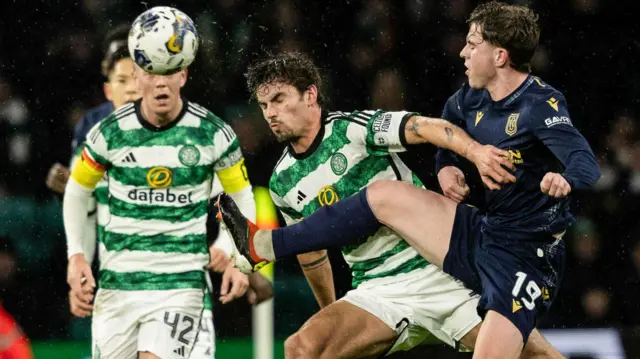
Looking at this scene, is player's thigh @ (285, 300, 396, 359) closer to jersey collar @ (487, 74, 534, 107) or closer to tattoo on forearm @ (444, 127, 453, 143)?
tattoo on forearm @ (444, 127, 453, 143)

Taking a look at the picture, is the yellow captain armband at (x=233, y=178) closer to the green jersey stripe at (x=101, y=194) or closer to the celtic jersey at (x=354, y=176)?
the celtic jersey at (x=354, y=176)

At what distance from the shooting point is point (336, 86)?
7.96m

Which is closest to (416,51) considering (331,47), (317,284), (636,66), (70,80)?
(331,47)

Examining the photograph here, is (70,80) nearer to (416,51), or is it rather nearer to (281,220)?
(281,220)

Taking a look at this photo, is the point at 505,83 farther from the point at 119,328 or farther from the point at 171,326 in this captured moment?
the point at 119,328

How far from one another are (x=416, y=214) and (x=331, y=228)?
13.8 inches

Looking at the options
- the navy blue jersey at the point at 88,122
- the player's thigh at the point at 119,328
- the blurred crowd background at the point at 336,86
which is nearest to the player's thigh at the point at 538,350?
the player's thigh at the point at 119,328

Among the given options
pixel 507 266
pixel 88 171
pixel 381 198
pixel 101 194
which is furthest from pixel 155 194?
pixel 507 266

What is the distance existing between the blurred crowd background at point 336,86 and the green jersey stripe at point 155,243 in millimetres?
2022

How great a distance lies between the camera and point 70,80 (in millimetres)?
8055

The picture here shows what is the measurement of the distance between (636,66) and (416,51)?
162cm

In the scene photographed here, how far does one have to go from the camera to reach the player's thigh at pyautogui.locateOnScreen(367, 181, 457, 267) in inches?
174

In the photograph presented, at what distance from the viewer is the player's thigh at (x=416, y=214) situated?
4410 millimetres

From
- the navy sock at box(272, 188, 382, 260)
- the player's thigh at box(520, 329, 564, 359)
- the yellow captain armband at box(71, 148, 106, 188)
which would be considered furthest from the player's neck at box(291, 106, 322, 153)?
the player's thigh at box(520, 329, 564, 359)
